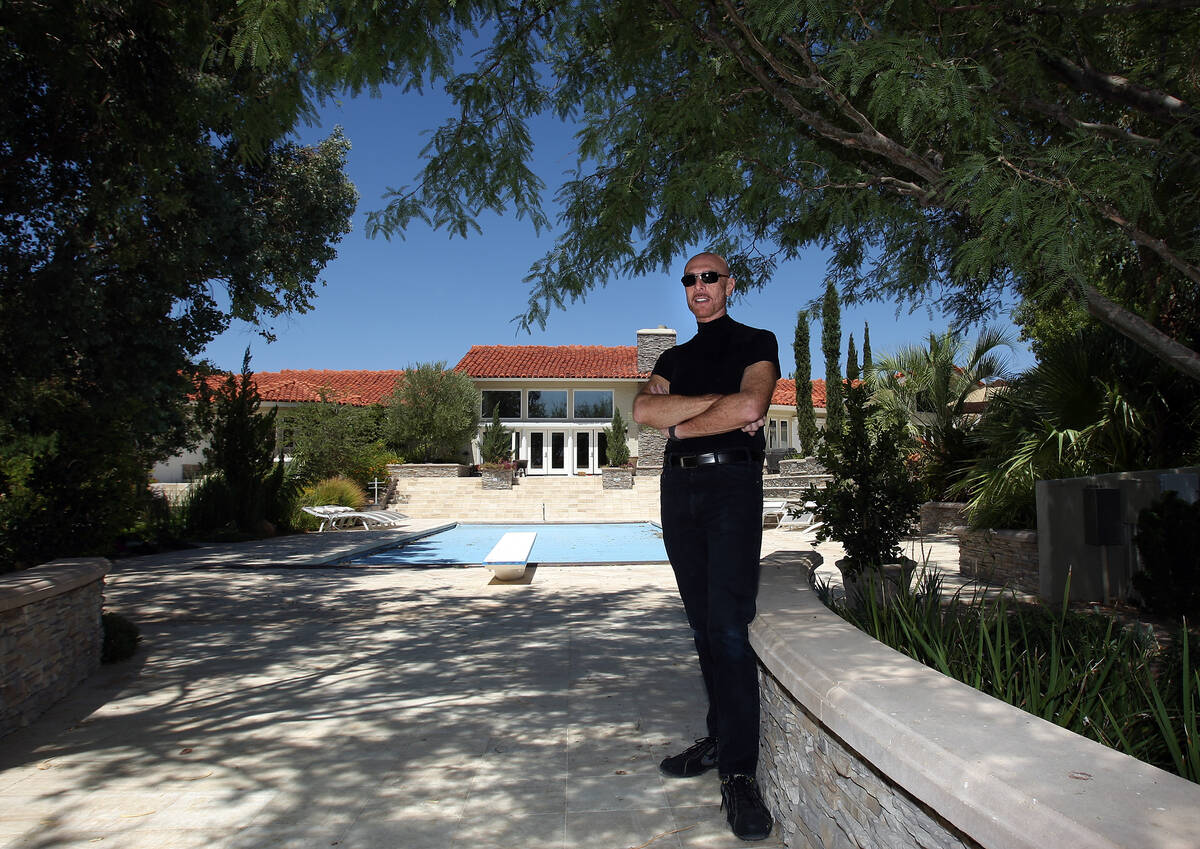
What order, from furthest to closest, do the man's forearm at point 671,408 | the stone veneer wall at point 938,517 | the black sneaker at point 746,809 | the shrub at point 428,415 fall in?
1. the shrub at point 428,415
2. the stone veneer wall at point 938,517
3. the man's forearm at point 671,408
4. the black sneaker at point 746,809

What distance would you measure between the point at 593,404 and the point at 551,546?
1909cm

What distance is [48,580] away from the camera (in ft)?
15.6

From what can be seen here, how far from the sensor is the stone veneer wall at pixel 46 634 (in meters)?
4.35

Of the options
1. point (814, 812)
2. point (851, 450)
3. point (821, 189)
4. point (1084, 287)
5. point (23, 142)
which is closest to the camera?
point (814, 812)

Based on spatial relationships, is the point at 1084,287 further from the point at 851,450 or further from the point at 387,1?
the point at 387,1

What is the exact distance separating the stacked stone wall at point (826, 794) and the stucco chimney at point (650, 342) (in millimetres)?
31238

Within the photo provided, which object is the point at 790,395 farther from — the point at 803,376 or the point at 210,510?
the point at 210,510

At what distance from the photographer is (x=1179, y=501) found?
21.9ft

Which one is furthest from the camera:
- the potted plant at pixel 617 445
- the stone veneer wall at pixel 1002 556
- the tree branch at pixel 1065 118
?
the potted plant at pixel 617 445

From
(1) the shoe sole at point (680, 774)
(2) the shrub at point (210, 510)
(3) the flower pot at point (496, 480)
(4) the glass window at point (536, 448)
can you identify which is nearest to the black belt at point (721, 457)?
(1) the shoe sole at point (680, 774)

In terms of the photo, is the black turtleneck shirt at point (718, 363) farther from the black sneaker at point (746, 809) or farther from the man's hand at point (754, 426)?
the black sneaker at point (746, 809)

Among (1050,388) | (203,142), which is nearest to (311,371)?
(203,142)

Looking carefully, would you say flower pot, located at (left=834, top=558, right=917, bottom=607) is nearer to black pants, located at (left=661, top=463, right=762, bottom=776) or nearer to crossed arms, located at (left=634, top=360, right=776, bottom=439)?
black pants, located at (left=661, top=463, right=762, bottom=776)

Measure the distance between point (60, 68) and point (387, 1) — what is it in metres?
2.86
